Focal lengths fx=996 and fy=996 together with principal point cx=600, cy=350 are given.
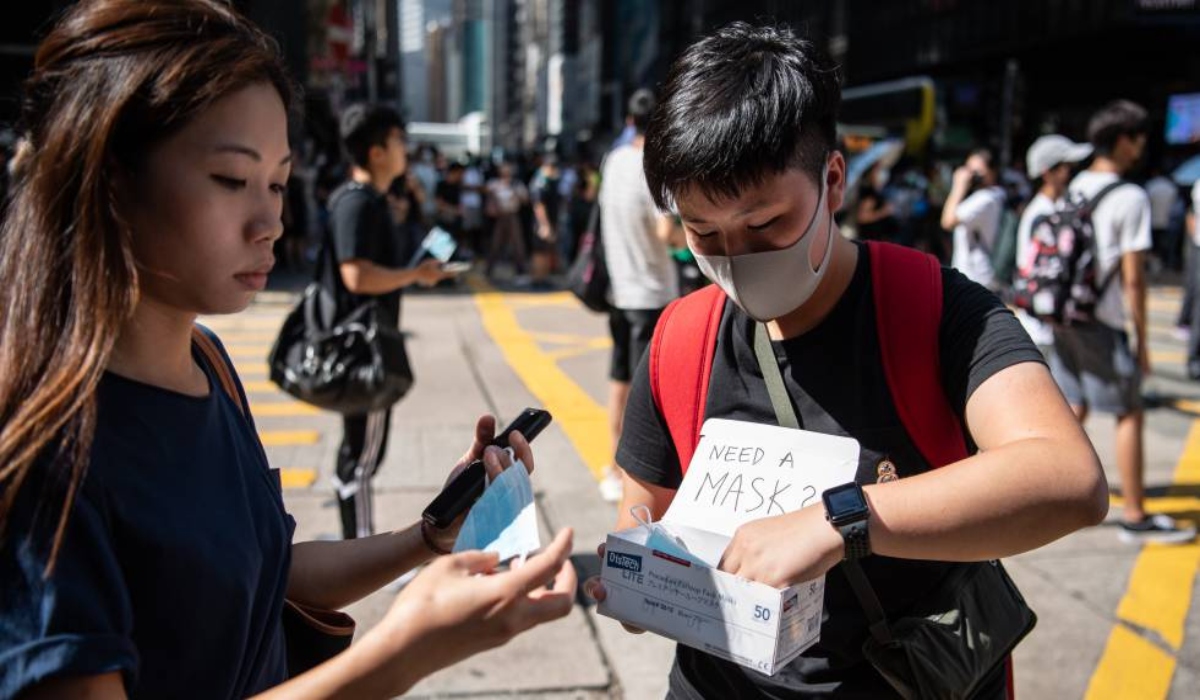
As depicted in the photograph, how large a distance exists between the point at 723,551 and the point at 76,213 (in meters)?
0.91

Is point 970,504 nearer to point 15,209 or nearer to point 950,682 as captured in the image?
point 950,682

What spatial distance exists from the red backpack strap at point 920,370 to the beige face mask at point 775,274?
132 mm

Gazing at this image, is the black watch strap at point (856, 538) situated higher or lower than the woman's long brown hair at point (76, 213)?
lower

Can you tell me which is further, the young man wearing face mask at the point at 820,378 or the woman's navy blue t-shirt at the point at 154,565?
the young man wearing face mask at the point at 820,378

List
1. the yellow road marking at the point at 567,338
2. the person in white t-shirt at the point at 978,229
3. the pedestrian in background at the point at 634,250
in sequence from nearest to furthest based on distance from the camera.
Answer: the pedestrian in background at the point at 634,250 → the person in white t-shirt at the point at 978,229 → the yellow road marking at the point at 567,338

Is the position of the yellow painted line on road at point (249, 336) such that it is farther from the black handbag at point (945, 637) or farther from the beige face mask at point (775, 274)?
the black handbag at point (945, 637)

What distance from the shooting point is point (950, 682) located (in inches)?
59.9

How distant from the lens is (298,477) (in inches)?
226

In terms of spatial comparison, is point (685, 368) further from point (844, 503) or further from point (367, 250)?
point (367, 250)

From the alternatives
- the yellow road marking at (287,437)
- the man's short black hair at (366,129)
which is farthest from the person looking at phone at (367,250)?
the yellow road marking at (287,437)

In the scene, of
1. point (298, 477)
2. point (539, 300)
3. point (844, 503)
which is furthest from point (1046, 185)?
point (539, 300)

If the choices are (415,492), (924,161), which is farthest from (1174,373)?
(924,161)

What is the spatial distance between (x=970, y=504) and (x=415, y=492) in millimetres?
4476

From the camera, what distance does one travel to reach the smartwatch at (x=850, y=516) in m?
1.29
